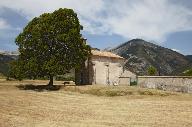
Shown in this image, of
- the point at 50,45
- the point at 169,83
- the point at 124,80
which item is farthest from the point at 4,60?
the point at 169,83

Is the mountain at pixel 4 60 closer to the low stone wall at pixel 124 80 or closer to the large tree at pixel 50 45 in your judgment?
the low stone wall at pixel 124 80

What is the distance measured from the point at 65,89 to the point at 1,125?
3295 cm

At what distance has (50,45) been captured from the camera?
192 feet

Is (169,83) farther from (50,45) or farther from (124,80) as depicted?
(50,45)

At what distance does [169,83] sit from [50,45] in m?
21.2

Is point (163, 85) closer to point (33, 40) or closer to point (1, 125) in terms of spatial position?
point (33, 40)

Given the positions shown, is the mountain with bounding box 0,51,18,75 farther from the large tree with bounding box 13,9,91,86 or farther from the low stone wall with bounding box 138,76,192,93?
the low stone wall with bounding box 138,76,192,93

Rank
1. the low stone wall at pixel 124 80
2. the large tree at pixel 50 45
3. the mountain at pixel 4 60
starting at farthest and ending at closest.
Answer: the mountain at pixel 4 60
the low stone wall at pixel 124 80
the large tree at pixel 50 45

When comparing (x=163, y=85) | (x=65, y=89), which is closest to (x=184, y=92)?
(x=163, y=85)

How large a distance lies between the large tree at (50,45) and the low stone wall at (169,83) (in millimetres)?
11633

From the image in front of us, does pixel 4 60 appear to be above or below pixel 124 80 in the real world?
above

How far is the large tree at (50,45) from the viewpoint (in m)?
56.7

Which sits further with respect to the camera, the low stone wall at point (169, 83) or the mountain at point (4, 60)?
the mountain at point (4, 60)

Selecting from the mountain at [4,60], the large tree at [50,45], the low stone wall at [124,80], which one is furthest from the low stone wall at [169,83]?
the mountain at [4,60]
